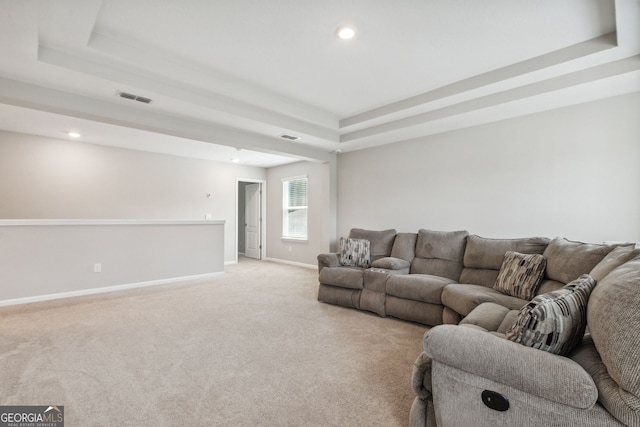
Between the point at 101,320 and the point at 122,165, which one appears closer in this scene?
the point at 101,320

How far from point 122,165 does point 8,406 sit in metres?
5.09

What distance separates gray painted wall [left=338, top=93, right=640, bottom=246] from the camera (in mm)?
3209

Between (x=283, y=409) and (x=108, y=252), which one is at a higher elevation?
(x=108, y=252)

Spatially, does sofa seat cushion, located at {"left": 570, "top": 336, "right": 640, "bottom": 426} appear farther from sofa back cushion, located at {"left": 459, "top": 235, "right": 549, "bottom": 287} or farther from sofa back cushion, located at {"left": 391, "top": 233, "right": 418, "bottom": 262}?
sofa back cushion, located at {"left": 391, "top": 233, "right": 418, "bottom": 262}

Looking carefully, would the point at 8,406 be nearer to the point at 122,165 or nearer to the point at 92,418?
the point at 92,418

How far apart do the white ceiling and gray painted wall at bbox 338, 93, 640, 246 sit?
25 centimetres

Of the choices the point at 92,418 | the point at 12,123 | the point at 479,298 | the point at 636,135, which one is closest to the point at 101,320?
the point at 92,418

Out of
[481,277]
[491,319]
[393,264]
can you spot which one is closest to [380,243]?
[393,264]

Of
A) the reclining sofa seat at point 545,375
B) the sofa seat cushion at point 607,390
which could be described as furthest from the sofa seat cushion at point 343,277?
the sofa seat cushion at point 607,390

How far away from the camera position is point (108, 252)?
4.76 m

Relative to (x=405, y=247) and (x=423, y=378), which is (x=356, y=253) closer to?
(x=405, y=247)

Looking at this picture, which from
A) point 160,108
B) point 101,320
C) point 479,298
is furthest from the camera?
point 160,108

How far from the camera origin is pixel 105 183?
5852 mm

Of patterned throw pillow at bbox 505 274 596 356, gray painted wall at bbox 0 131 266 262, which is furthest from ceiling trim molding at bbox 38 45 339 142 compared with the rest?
patterned throw pillow at bbox 505 274 596 356
